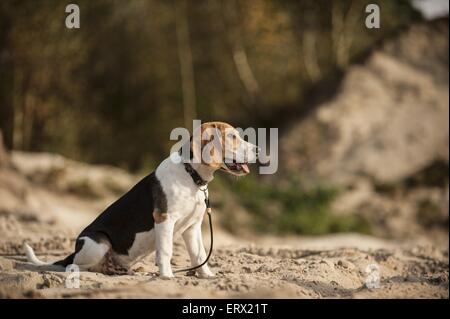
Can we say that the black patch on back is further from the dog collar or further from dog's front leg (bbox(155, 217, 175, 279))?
the dog collar

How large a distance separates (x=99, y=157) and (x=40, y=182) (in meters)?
3.70

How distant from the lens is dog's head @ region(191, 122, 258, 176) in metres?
5.94

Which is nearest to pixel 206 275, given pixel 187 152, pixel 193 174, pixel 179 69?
pixel 193 174

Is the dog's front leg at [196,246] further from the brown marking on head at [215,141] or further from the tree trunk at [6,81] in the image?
the tree trunk at [6,81]

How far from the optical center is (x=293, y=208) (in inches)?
576

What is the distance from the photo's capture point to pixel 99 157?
17.7m

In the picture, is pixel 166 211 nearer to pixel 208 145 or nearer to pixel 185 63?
pixel 208 145

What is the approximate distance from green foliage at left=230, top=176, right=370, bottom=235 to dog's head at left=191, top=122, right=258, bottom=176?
809cm

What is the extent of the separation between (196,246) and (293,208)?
842 centimetres

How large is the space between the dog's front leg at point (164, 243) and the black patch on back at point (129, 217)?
0.17 meters

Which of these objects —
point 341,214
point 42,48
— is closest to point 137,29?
point 42,48

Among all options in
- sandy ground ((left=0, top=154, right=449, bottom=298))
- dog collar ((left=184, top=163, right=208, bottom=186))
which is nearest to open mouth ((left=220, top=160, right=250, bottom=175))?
dog collar ((left=184, top=163, right=208, bottom=186))

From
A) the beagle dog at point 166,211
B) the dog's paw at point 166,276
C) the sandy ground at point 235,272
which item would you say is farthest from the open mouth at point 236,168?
the dog's paw at point 166,276

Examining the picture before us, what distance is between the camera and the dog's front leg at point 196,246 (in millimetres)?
6309
